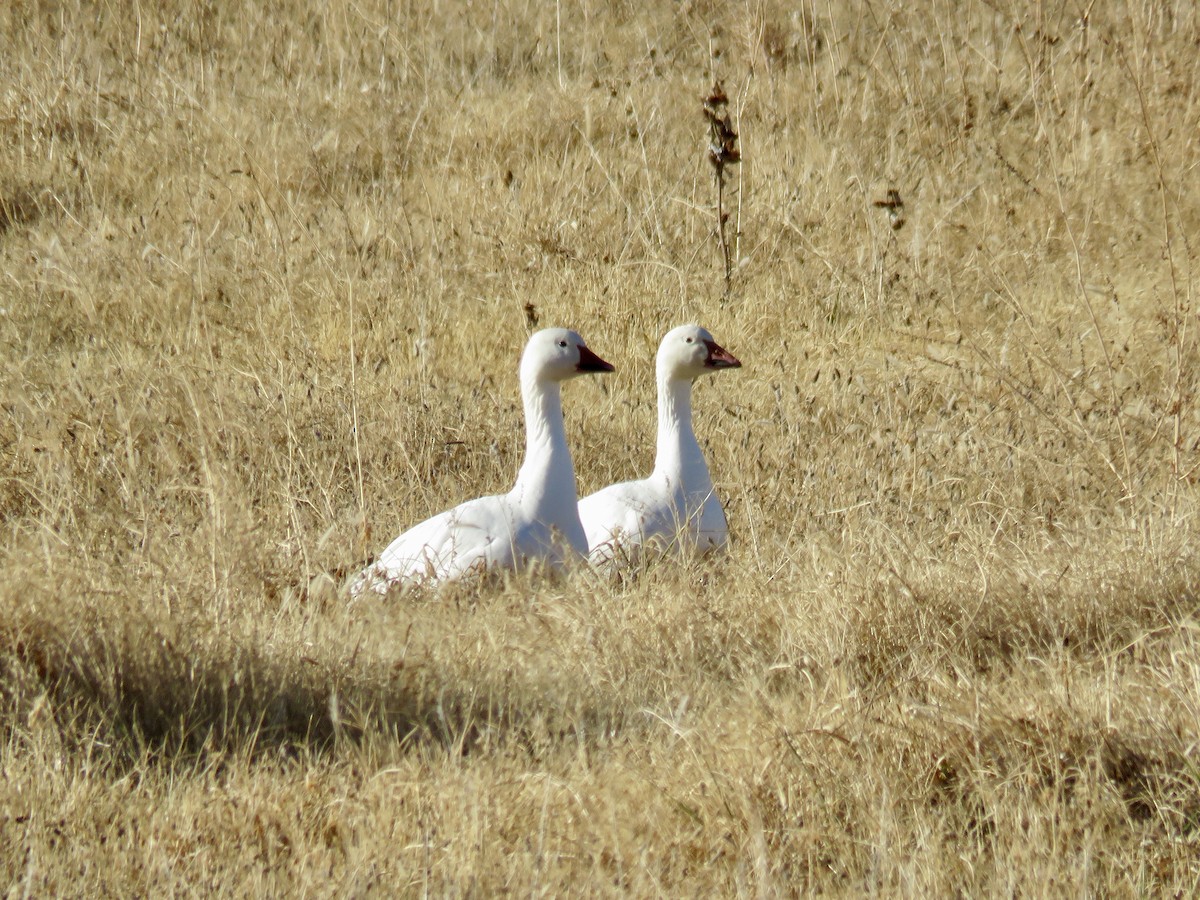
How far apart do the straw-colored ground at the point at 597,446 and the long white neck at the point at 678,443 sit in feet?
0.94

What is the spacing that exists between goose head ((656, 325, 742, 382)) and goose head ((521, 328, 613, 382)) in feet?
1.09

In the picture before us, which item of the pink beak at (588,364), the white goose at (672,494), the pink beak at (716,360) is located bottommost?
the white goose at (672,494)

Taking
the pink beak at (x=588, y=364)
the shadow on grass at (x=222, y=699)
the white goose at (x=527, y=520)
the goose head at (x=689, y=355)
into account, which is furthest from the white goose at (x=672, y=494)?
the shadow on grass at (x=222, y=699)

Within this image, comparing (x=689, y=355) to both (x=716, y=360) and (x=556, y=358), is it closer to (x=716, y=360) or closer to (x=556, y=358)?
(x=716, y=360)

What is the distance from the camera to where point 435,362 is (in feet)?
25.0

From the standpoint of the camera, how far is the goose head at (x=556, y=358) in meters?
5.64

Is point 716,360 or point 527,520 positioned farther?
point 716,360

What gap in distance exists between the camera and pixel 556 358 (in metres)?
5.64

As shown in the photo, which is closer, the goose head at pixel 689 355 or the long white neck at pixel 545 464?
the long white neck at pixel 545 464

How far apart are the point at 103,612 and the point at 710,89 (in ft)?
23.4

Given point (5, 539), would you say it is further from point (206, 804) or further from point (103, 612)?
point (206, 804)

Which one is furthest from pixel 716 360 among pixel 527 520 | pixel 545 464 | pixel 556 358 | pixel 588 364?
pixel 527 520

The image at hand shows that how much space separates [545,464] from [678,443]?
2.30ft

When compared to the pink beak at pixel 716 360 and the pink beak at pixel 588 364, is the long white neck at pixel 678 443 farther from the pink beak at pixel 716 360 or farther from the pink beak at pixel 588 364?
the pink beak at pixel 588 364
